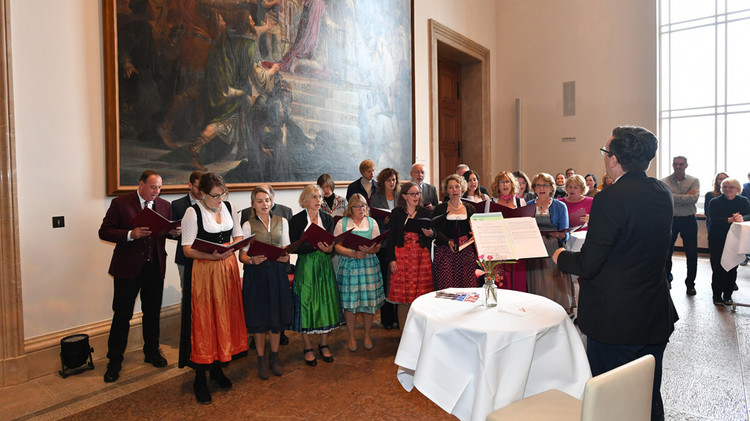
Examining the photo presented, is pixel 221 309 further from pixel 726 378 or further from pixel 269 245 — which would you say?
pixel 726 378

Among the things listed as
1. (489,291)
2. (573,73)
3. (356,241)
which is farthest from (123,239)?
(573,73)

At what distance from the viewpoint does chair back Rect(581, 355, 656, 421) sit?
71.1 inches

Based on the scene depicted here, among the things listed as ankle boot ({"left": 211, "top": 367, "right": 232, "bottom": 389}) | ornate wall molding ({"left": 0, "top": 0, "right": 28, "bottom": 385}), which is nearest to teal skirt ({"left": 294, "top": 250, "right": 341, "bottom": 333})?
ankle boot ({"left": 211, "top": 367, "right": 232, "bottom": 389})

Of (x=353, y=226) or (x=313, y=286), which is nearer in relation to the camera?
(x=313, y=286)

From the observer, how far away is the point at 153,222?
4051mm

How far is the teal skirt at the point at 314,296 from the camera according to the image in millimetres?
4477

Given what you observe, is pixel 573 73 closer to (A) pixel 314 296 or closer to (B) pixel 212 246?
(A) pixel 314 296

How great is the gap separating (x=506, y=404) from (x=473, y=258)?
7.90 feet

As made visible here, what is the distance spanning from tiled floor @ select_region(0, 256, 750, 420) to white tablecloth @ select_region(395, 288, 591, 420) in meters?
0.86

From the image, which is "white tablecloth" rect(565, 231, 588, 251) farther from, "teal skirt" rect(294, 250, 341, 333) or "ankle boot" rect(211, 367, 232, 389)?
"ankle boot" rect(211, 367, 232, 389)

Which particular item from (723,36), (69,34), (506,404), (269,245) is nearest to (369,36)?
(69,34)

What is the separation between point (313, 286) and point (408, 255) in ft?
3.16

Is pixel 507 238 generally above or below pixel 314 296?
above

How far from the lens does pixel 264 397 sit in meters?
3.82
